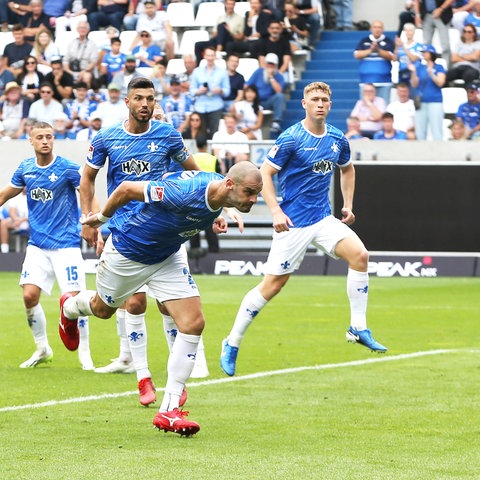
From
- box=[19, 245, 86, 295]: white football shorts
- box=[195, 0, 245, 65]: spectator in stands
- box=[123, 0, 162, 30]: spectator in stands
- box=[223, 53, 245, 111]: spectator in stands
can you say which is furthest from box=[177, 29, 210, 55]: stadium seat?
box=[19, 245, 86, 295]: white football shorts

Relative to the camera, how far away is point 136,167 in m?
10.2

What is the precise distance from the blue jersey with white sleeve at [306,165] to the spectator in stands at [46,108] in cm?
1560

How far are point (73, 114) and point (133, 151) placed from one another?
1759cm

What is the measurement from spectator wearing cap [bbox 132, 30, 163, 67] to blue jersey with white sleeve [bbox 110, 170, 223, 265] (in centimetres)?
1920

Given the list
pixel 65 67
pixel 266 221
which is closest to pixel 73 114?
pixel 65 67

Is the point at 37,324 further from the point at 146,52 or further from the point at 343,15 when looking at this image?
the point at 343,15

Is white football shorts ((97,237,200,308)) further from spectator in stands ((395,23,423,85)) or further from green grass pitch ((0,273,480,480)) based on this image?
spectator in stands ((395,23,423,85))

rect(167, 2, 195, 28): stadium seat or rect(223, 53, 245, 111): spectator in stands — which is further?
rect(167, 2, 195, 28): stadium seat

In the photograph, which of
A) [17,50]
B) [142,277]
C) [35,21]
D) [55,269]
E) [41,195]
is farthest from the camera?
[35,21]

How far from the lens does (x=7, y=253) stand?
2556cm

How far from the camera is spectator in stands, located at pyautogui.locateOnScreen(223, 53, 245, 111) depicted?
26766mm

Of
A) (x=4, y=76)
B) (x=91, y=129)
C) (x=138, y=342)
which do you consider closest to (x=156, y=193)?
(x=138, y=342)

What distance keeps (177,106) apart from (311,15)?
4.75 m

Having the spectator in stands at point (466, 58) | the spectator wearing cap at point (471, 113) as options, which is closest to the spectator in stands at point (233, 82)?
the spectator in stands at point (466, 58)
